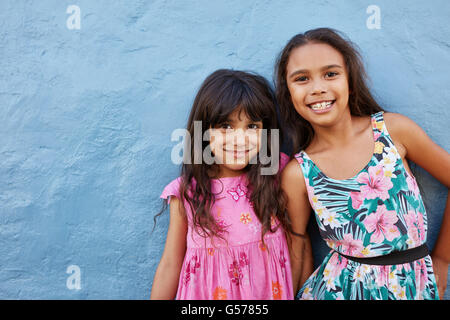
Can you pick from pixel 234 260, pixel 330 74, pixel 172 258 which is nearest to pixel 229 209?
pixel 234 260

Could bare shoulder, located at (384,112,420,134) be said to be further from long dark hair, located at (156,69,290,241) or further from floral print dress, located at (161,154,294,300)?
floral print dress, located at (161,154,294,300)

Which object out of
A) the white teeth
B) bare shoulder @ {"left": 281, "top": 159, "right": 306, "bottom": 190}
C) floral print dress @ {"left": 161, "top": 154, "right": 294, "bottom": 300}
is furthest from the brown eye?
floral print dress @ {"left": 161, "top": 154, "right": 294, "bottom": 300}

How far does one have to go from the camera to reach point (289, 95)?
1581mm

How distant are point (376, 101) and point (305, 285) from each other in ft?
2.80

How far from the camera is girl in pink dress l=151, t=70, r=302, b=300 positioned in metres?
1.47

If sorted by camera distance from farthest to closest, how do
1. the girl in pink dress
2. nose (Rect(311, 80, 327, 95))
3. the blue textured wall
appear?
the blue textured wall → the girl in pink dress → nose (Rect(311, 80, 327, 95))

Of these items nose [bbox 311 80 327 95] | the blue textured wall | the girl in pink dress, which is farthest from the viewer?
the blue textured wall

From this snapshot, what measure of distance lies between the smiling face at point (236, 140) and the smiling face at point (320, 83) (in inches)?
8.4

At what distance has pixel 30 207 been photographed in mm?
1726

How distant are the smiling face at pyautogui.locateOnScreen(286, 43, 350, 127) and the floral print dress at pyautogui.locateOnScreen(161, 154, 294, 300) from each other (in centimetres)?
44

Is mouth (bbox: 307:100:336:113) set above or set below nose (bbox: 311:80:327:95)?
below

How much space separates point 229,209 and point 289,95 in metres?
0.55

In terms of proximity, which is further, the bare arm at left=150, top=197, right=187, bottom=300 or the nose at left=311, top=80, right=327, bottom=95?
the bare arm at left=150, top=197, right=187, bottom=300
